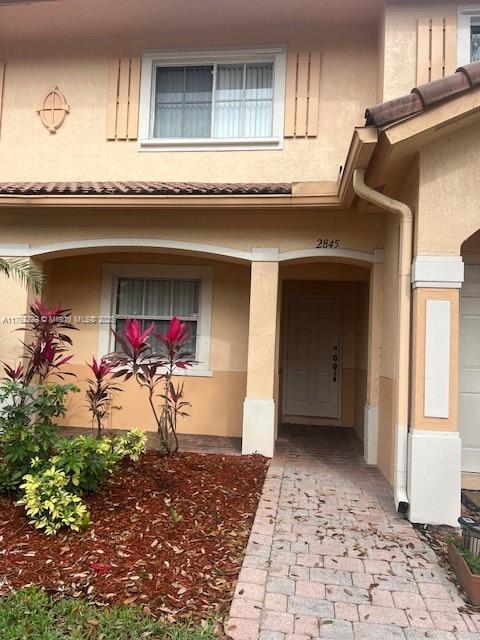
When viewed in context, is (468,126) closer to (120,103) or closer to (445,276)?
(445,276)

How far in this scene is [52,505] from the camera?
12.0ft

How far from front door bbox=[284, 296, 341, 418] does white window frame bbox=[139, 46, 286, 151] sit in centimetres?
322

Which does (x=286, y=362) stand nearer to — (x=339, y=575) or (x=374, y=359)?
(x=374, y=359)

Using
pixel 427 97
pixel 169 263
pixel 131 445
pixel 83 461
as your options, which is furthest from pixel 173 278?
pixel 427 97

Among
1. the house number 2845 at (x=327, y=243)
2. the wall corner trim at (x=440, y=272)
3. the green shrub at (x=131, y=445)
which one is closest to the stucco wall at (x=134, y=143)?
the house number 2845 at (x=327, y=243)

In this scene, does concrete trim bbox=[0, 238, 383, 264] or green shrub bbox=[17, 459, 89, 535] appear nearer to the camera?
green shrub bbox=[17, 459, 89, 535]

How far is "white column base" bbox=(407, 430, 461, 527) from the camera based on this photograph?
427cm

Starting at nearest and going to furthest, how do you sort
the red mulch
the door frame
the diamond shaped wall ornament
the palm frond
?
the red mulch, the palm frond, the diamond shaped wall ornament, the door frame

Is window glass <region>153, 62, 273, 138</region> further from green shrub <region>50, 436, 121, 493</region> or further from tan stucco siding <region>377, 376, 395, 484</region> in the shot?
green shrub <region>50, 436, 121, 493</region>

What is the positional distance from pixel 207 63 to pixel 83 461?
6326mm

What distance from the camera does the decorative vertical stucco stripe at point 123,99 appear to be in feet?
23.7

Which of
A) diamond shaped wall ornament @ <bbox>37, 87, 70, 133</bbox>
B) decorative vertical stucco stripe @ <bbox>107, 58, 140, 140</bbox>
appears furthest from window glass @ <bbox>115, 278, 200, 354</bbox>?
diamond shaped wall ornament @ <bbox>37, 87, 70, 133</bbox>

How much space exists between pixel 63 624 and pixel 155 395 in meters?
4.78

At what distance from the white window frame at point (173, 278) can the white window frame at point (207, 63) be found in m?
1.90
